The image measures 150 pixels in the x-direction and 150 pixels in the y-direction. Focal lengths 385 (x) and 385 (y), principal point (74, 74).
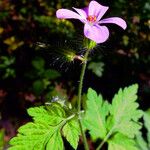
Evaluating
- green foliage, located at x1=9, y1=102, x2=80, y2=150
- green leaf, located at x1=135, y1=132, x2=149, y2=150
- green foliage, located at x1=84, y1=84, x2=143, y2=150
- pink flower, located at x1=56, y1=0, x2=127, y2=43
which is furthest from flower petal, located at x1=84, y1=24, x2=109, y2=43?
green leaf, located at x1=135, y1=132, x2=149, y2=150

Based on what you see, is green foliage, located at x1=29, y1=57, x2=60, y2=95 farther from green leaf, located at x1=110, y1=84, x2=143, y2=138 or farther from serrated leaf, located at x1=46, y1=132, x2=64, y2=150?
serrated leaf, located at x1=46, y1=132, x2=64, y2=150

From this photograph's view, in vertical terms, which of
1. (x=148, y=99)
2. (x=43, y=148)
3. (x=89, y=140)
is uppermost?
(x=43, y=148)

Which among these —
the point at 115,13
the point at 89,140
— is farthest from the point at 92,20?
the point at 89,140

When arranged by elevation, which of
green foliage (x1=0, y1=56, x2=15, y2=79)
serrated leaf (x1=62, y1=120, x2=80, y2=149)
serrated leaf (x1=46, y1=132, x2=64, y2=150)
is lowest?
green foliage (x1=0, y1=56, x2=15, y2=79)

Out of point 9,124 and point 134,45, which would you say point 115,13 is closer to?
point 134,45

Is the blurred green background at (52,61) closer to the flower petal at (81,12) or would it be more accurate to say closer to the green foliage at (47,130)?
the green foliage at (47,130)
